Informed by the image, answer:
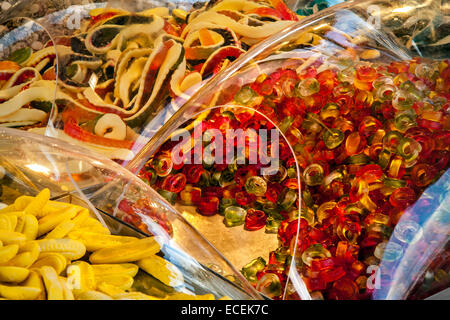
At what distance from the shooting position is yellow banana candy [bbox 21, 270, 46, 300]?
541mm

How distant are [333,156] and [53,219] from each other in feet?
1.84

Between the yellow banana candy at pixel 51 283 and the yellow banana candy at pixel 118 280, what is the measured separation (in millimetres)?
51

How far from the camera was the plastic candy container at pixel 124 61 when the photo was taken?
1.11 m

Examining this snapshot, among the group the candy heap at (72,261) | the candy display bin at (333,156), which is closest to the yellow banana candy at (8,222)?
the candy heap at (72,261)

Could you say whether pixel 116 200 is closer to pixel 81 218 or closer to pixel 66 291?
pixel 81 218

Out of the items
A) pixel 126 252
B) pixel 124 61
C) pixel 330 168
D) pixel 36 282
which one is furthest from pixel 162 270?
pixel 124 61

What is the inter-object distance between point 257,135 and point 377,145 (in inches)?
10.5

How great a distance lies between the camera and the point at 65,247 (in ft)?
1.98

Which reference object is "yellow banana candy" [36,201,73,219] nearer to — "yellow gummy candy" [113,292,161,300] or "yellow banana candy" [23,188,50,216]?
"yellow banana candy" [23,188,50,216]

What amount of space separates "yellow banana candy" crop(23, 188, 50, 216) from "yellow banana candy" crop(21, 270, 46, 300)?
0.13m

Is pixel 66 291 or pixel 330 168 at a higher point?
pixel 66 291
